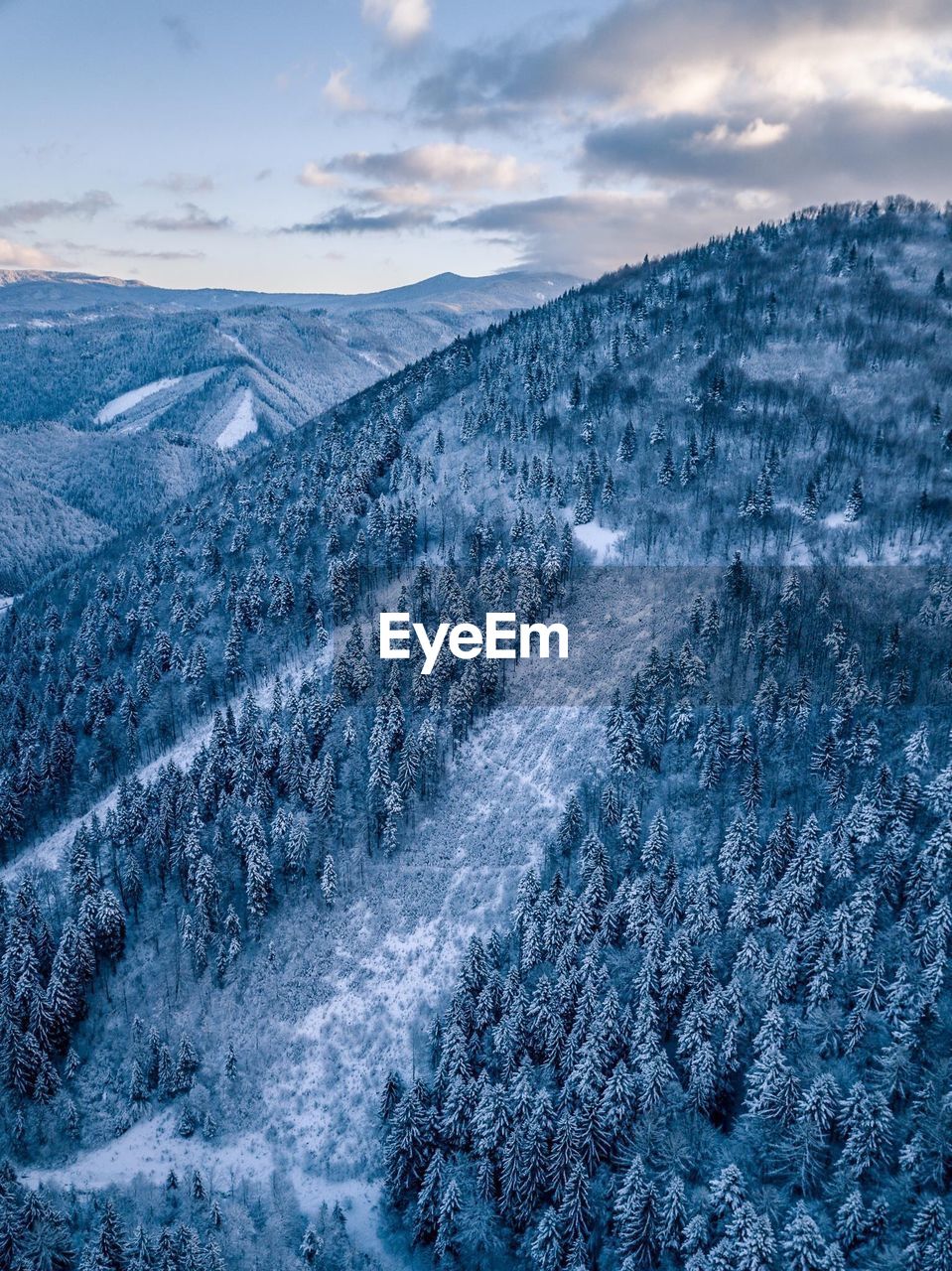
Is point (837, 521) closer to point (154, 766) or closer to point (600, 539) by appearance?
point (600, 539)

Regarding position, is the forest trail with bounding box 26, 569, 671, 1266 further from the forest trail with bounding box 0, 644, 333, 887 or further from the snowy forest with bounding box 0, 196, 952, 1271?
the forest trail with bounding box 0, 644, 333, 887

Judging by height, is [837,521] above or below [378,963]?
above

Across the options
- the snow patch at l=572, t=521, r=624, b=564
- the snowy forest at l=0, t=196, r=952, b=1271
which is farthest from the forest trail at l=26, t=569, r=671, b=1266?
the snow patch at l=572, t=521, r=624, b=564

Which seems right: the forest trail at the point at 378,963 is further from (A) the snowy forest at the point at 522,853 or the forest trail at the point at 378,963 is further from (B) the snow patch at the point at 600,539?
(B) the snow patch at the point at 600,539

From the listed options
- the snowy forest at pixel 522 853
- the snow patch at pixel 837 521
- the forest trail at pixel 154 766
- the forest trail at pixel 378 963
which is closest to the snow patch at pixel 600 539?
the snowy forest at pixel 522 853

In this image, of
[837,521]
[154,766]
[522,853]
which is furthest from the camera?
[837,521]

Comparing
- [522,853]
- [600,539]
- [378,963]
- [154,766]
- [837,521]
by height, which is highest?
[837,521]

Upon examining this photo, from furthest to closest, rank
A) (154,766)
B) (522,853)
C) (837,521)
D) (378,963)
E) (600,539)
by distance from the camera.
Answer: (600,539)
(837,521)
(154,766)
(522,853)
(378,963)

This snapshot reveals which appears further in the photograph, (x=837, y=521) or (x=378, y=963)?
(x=837, y=521)

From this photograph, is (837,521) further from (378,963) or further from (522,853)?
(378,963)

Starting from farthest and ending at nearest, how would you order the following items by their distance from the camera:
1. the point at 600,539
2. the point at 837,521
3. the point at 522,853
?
the point at 600,539
the point at 837,521
the point at 522,853

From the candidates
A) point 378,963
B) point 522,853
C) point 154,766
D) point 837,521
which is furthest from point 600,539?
point 154,766
